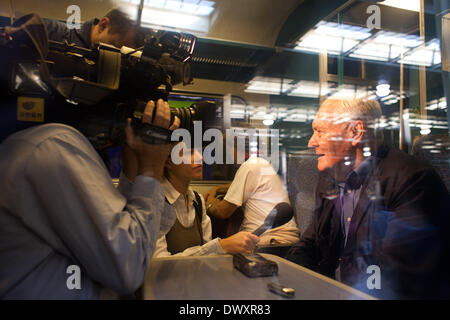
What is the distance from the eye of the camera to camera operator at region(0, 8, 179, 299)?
65cm

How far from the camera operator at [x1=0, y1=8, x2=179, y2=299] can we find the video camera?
12cm

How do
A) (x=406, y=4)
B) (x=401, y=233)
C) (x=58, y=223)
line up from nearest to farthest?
(x=58, y=223), (x=401, y=233), (x=406, y=4)

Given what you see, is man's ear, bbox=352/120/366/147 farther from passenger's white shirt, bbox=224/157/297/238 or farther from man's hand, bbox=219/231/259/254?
man's hand, bbox=219/231/259/254

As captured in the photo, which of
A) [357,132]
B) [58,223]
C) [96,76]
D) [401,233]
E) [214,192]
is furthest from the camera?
[357,132]

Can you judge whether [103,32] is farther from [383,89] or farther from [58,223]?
[383,89]

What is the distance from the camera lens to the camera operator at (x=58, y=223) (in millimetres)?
651

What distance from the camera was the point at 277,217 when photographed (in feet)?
4.56

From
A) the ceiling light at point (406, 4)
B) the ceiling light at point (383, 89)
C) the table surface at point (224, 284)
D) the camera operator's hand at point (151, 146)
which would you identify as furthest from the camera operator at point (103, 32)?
the ceiling light at point (406, 4)

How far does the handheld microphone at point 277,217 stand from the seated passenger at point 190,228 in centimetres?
7

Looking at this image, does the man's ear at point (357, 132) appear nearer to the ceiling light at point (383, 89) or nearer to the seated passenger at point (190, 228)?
the ceiling light at point (383, 89)

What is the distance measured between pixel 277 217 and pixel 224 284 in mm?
621

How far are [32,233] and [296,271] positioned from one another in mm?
784

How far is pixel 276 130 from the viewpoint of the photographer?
1.46 m

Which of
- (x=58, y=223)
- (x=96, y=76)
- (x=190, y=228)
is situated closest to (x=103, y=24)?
(x=96, y=76)
